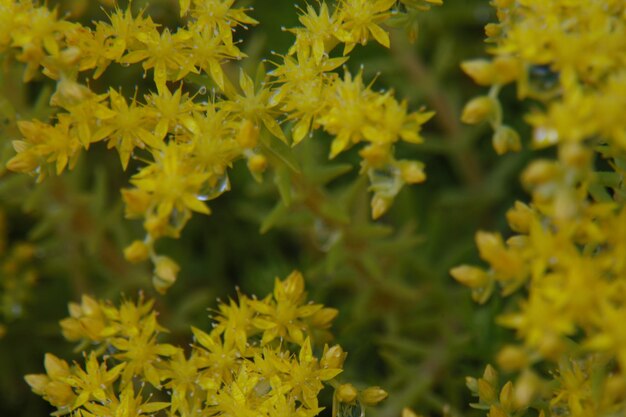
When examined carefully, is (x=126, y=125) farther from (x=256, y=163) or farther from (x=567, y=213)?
(x=567, y=213)

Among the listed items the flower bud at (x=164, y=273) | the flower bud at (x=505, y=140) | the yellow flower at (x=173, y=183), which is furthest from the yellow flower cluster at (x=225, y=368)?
the flower bud at (x=505, y=140)

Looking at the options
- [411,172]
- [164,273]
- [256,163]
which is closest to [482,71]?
[411,172]

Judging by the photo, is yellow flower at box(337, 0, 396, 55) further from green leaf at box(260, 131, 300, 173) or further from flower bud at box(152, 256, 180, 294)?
flower bud at box(152, 256, 180, 294)

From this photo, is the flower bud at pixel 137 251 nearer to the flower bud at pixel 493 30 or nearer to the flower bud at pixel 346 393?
the flower bud at pixel 346 393

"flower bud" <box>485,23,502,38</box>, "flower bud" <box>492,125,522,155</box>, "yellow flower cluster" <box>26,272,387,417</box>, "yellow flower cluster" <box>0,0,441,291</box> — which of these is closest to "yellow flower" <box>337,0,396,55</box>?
"yellow flower cluster" <box>0,0,441,291</box>

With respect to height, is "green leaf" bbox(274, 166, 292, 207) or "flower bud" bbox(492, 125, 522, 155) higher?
"flower bud" bbox(492, 125, 522, 155)

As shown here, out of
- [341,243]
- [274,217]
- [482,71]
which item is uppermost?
[482,71]

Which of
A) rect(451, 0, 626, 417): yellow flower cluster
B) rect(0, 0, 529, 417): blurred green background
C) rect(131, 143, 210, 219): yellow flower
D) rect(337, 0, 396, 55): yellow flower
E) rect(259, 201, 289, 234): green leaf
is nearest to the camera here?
rect(451, 0, 626, 417): yellow flower cluster
